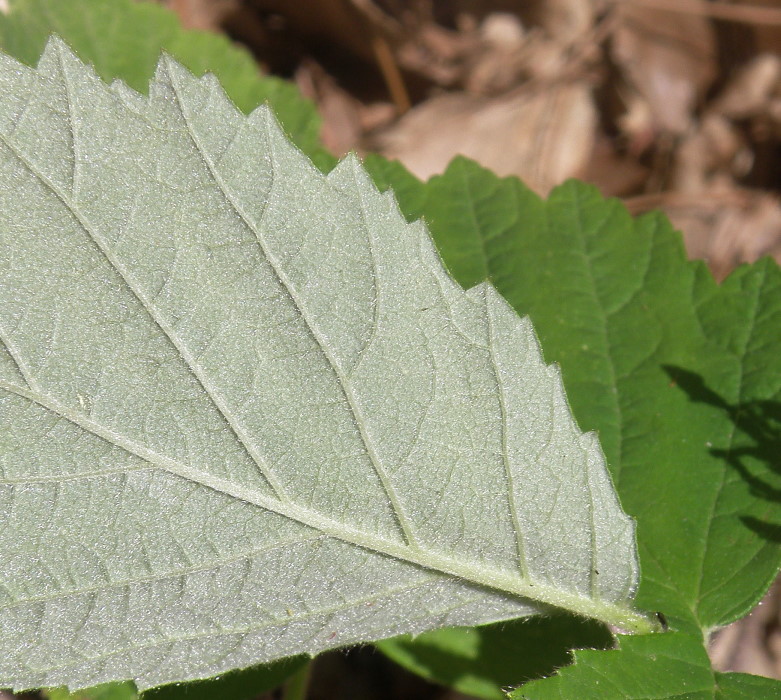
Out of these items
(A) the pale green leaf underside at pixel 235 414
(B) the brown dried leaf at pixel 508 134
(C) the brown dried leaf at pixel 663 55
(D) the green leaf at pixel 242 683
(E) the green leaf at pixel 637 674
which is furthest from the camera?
(C) the brown dried leaf at pixel 663 55

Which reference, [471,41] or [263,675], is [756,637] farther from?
[471,41]

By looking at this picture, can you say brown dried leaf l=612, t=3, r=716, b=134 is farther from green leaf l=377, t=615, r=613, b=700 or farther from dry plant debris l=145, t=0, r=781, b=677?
green leaf l=377, t=615, r=613, b=700

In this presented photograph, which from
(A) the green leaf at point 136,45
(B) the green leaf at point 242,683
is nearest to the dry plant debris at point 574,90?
(A) the green leaf at point 136,45

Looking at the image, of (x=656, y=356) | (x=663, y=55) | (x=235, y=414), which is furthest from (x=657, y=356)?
(x=663, y=55)

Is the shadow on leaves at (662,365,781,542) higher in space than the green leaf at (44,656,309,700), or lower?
higher

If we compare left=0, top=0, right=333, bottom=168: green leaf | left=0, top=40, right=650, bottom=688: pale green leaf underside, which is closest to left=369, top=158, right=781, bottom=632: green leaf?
left=0, top=40, right=650, bottom=688: pale green leaf underside

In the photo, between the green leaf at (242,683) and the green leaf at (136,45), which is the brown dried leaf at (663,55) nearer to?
the green leaf at (136,45)
